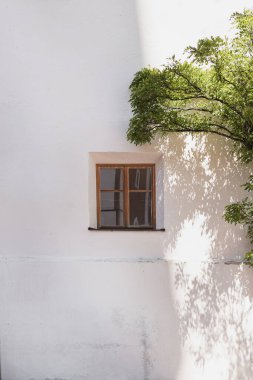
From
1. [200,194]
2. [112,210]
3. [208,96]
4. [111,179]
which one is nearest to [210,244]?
[200,194]

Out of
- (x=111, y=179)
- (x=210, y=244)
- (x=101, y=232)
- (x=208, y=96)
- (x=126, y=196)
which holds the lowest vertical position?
(x=210, y=244)

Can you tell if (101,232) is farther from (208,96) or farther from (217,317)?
(208,96)

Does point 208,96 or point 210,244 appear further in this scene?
point 210,244

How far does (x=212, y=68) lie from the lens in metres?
4.34

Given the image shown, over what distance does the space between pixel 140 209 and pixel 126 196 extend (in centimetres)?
24

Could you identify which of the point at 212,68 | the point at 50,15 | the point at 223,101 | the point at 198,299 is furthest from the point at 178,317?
the point at 50,15

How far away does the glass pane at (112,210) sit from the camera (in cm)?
527

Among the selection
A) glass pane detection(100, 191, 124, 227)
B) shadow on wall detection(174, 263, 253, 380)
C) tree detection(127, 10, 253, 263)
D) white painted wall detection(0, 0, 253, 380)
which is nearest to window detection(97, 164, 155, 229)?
glass pane detection(100, 191, 124, 227)

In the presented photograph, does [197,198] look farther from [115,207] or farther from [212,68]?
[212,68]

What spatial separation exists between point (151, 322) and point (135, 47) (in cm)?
324

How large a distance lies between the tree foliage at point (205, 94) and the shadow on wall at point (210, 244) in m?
0.27

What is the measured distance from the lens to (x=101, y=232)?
16.7 ft

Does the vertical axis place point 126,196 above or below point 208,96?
below

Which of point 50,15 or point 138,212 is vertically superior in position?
point 50,15
